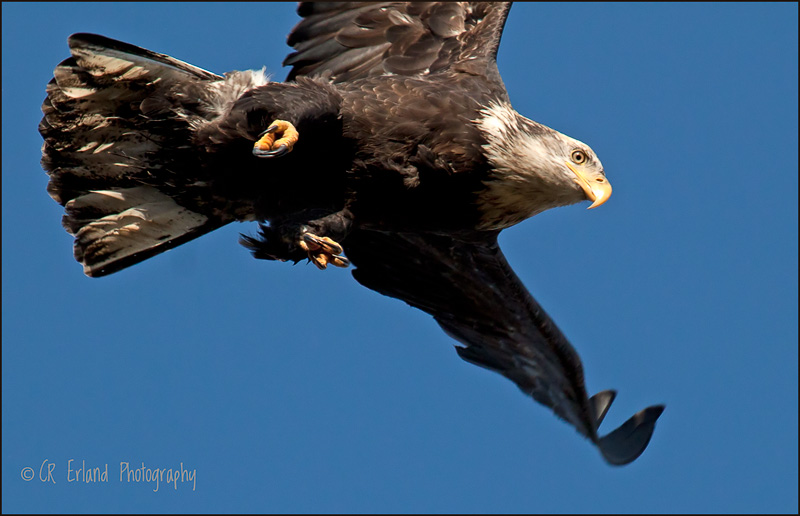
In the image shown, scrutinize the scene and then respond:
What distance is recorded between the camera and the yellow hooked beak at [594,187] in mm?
6293

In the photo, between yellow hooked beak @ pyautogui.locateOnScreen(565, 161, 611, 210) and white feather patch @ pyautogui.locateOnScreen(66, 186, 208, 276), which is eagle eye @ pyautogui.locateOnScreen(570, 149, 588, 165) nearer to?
yellow hooked beak @ pyautogui.locateOnScreen(565, 161, 611, 210)

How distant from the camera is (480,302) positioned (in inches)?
306

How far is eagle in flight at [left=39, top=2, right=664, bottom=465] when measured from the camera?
618cm

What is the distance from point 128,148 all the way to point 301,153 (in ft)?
3.46

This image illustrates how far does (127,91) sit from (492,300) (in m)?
2.83

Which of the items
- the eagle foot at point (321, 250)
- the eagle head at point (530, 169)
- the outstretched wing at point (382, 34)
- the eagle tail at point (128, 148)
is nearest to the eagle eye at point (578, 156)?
the eagle head at point (530, 169)

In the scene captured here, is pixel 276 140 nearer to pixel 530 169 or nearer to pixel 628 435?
pixel 530 169

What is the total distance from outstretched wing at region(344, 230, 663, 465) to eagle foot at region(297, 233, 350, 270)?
1.42 m

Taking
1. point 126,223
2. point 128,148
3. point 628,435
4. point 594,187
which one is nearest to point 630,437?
point 628,435

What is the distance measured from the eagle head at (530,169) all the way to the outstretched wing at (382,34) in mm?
791

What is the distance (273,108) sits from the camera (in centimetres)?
600

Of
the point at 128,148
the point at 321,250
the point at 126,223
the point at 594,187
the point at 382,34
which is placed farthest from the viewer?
the point at 382,34

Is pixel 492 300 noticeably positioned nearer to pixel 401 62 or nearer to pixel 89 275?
pixel 401 62

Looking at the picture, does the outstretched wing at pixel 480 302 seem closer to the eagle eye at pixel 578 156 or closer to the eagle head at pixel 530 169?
the eagle head at pixel 530 169
